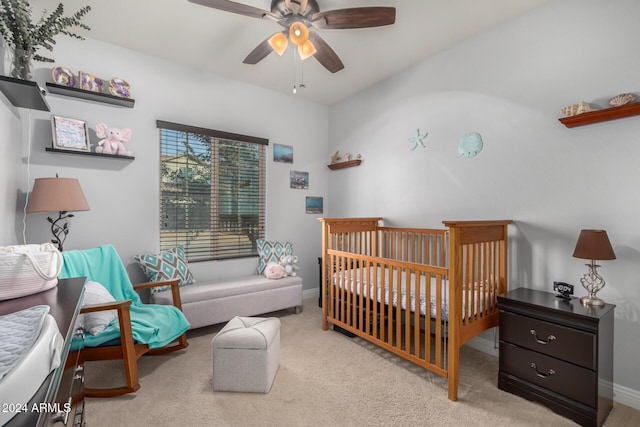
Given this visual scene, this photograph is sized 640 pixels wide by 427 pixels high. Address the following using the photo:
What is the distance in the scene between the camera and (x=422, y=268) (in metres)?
2.09

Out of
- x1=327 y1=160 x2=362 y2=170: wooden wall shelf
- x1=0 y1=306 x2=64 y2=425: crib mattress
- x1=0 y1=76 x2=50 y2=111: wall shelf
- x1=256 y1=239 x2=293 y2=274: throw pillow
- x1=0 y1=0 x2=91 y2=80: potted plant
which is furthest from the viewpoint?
x1=327 y1=160 x2=362 y2=170: wooden wall shelf

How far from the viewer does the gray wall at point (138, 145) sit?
2.40 m

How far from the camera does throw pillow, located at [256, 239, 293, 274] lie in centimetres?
358

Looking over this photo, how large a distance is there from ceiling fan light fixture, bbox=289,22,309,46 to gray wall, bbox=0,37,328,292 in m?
1.71

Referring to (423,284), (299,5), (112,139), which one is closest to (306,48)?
(299,5)

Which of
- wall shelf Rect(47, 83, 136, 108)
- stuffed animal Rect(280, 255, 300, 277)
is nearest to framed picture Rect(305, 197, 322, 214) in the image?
stuffed animal Rect(280, 255, 300, 277)

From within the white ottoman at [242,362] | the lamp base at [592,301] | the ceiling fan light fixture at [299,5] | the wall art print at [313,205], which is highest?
the ceiling fan light fixture at [299,5]

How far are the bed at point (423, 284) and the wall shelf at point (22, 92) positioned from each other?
2268mm

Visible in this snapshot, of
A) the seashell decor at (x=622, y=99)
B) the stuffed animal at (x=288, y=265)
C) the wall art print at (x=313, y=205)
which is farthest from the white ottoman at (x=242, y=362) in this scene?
the seashell decor at (x=622, y=99)

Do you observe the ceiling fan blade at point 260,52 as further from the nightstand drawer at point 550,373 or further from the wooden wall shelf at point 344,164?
the nightstand drawer at point 550,373

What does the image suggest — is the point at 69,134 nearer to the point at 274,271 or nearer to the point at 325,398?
the point at 274,271

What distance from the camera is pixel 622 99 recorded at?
71.7 inches

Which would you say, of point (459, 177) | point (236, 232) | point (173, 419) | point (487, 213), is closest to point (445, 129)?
point (459, 177)

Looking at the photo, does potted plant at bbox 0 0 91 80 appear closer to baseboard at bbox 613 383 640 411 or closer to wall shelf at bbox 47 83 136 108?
wall shelf at bbox 47 83 136 108
